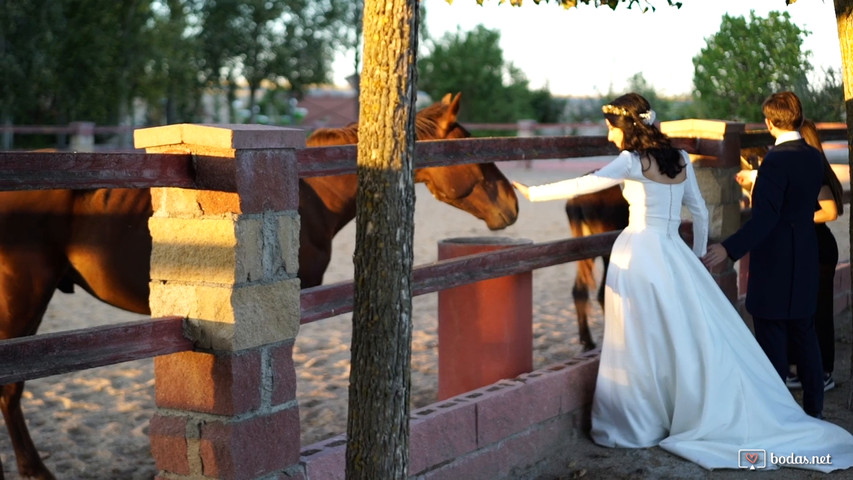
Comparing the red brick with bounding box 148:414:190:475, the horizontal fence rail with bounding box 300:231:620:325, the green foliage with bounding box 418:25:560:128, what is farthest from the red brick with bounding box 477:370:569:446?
the green foliage with bounding box 418:25:560:128

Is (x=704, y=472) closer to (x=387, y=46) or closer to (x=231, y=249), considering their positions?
(x=231, y=249)

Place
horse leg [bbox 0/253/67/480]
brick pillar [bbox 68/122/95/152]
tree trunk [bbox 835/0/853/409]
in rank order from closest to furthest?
1. horse leg [bbox 0/253/67/480]
2. tree trunk [bbox 835/0/853/409]
3. brick pillar [bbox 68/122/95/152]

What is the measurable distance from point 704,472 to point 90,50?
961 inches

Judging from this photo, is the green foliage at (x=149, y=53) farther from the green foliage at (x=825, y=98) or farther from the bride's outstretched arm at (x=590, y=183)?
the bride's outstretched arm at (x=590, y=183)

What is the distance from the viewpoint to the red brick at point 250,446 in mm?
3131

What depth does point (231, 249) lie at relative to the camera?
312cm

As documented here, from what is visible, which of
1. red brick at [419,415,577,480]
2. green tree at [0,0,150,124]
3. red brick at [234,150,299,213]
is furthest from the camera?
green tree at [0,0,150,124]

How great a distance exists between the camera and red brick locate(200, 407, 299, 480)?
313 centimetres

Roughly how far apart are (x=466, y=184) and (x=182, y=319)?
3.12 meters

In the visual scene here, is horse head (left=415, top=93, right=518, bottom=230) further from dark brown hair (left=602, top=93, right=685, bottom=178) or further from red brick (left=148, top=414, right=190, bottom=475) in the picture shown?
red brick (left=148, top=414, right=190, bottom=475)

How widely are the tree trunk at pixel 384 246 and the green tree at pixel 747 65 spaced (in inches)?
274

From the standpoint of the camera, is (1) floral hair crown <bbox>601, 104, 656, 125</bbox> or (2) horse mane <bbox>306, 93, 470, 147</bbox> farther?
(2) horse mane <bbox>306, 93, 470, 147</bbox>

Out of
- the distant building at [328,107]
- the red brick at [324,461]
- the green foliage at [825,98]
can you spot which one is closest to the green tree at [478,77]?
the distant building at [328,107]

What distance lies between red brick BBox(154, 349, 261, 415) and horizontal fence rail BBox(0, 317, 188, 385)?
14 centimetres
